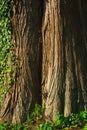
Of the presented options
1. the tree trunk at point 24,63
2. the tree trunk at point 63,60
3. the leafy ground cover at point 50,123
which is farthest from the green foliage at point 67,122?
the tree trunk at point 24,63

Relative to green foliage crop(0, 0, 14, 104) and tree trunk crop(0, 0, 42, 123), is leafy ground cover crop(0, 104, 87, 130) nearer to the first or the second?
tree trunk crop(0, 0, 42, 123)

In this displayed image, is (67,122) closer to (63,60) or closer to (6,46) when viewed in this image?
(63,60)

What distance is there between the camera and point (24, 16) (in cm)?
738

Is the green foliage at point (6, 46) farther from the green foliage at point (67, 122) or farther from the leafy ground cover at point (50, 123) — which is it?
the green foliage at point (67, 122)

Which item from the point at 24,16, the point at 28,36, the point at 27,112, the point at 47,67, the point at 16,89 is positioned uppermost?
the point at 24,16

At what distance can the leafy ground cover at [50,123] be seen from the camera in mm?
7023

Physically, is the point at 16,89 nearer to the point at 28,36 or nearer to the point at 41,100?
the point at 41,100

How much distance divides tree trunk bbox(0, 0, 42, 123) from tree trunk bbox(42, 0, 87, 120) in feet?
0.85

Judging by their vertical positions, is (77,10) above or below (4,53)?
above

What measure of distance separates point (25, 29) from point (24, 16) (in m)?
0.30

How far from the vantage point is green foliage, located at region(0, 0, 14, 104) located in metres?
7.40

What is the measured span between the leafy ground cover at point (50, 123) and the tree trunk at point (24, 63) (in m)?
0.16

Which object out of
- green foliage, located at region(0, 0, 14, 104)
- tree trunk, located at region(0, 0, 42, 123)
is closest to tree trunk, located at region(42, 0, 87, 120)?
tree trunk, located at region(0, 0, 42, 123)

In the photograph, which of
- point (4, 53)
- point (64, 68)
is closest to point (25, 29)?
point (4, 53)
